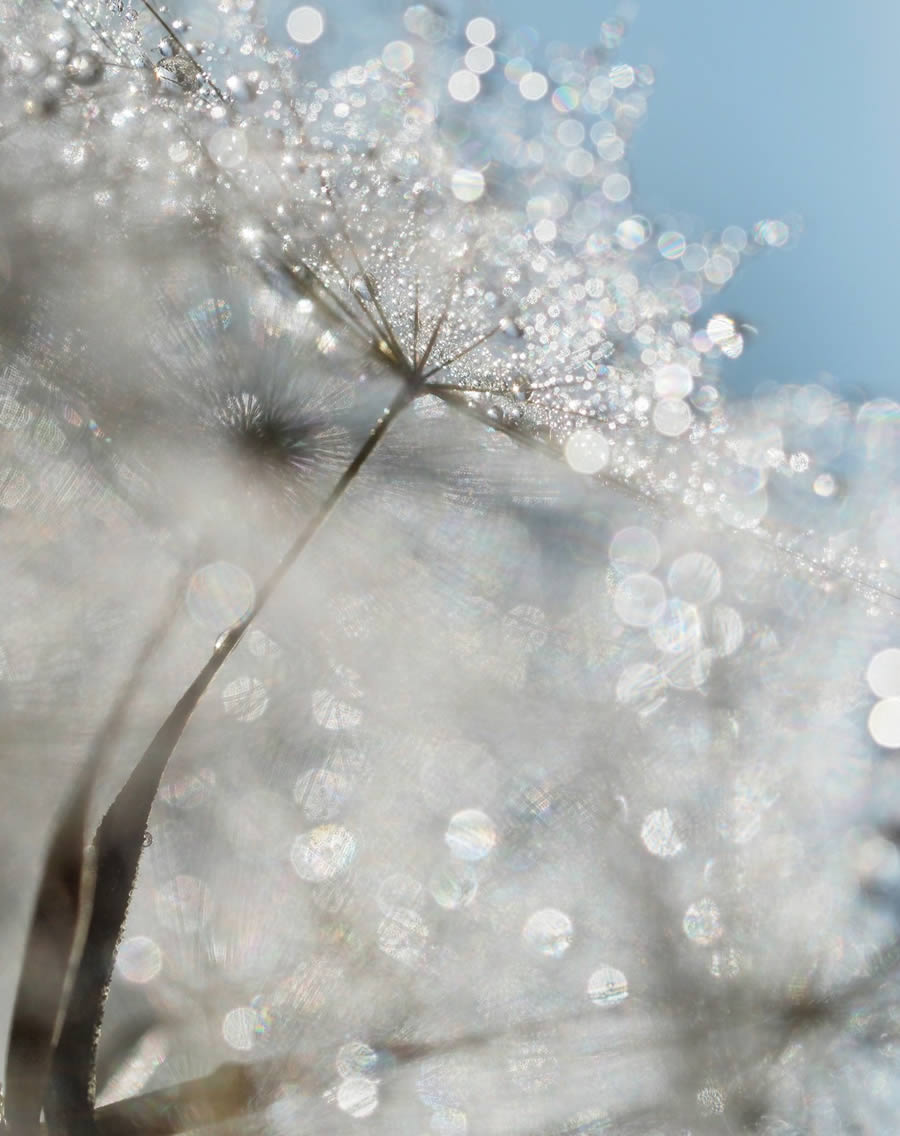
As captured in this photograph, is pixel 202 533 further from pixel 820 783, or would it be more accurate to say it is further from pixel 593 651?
pixel 820 783

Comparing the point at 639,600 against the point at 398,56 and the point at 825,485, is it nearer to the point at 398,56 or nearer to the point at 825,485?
the point at 825,485

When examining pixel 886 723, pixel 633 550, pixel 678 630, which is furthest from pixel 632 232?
pixel 886 723

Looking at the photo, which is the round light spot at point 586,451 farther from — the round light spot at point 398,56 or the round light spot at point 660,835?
the round light spot at point 398,56

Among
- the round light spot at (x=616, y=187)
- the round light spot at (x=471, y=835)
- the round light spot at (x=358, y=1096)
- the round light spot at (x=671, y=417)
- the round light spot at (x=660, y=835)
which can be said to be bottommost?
the round light spot at (x=358, y=1096)

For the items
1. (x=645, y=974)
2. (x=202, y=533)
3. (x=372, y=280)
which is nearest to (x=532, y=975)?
(x=645, y=974)

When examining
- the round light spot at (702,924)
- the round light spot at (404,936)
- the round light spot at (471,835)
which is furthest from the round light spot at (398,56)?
the round light spot at (702,924)
